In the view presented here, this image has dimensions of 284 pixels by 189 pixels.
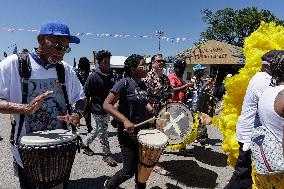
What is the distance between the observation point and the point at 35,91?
2809 millimetres

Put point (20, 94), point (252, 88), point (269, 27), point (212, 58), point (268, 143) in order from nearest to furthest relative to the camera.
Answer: point (268, 143) → point (20, 94) → point (252, 88) → point (269, 27) → point (212, 58)

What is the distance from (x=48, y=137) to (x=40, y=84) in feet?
1.55

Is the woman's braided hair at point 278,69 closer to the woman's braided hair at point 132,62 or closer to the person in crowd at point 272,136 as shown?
the person in crowd at point 272,136

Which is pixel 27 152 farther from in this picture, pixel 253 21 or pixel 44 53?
pixel 253 21

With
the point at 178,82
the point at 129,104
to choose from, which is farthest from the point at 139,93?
the point at 178,82

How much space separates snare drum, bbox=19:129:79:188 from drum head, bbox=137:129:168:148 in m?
1.17

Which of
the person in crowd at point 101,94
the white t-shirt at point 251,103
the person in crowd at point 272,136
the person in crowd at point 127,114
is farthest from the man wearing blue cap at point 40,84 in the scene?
the person in crowd at point 101,94

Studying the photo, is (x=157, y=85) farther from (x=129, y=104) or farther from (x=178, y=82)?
(x=129, y=104)

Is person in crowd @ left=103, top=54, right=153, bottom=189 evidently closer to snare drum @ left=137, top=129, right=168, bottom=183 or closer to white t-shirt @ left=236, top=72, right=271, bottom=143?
snare drum @ left=137, top=129, right=168, bottom=183

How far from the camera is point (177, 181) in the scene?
17.1ft

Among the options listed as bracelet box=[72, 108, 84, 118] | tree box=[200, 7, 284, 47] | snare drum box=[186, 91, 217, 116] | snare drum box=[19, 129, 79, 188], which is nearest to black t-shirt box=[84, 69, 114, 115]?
snare drum box=[186, 91, 217, 116]

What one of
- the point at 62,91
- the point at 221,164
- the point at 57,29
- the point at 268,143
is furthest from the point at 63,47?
the point at 221,164

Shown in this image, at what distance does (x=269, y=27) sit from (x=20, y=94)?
3.79m

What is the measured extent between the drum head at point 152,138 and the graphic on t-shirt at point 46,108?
112cm
